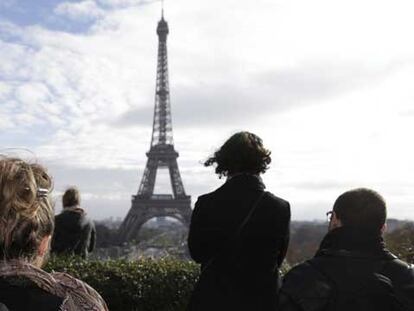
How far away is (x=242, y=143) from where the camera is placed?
383 centimetres

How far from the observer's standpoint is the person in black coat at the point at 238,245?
11.8 ft

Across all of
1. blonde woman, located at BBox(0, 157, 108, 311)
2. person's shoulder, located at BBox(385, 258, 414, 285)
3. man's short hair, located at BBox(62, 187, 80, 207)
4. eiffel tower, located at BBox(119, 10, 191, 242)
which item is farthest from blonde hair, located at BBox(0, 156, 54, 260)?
eiffel tower, located at BBox(119, 10, 191, 242)

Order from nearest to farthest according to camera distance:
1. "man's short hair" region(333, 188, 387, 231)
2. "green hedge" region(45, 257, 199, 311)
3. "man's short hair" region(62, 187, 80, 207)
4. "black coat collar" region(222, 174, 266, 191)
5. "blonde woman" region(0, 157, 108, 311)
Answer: "blonde woman" region(0, 157, 108, 311) → "man's short hair" region(333, 188, 387, 231) → "black coat collar" region(222, 174, 266, 191) → "man's short hair" region(62, 187, 80, 207) → "green hedge" region(45, 257, 199, 311)

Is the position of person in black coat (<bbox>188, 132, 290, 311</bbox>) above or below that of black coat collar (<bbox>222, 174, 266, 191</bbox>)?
below

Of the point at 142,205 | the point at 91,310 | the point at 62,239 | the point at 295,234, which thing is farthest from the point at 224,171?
the point at 295,234

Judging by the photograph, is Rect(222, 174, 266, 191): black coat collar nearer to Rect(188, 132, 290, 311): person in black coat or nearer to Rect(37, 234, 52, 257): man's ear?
Rect(188, 132, 290, 311): person in black coat

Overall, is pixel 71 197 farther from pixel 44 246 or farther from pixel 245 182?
pixel 44 246

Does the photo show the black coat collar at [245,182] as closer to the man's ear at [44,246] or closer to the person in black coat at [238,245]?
the person in black coat at [238,245]

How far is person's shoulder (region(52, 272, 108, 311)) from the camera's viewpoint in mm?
1988

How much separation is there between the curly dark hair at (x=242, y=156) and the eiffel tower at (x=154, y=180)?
4003 centimetres

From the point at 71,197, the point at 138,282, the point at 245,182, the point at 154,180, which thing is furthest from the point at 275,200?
the point at 154,180

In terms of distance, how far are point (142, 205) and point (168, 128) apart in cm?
630

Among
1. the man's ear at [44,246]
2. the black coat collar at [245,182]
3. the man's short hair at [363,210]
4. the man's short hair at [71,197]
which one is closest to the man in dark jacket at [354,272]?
Answer: the man's short hair at [363,210]

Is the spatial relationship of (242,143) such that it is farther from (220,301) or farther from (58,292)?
(58,292)
